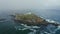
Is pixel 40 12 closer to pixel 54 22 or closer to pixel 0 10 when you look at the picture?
pixel 54 22

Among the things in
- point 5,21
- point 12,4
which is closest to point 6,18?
point 5,21

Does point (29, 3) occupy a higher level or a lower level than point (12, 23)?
higher

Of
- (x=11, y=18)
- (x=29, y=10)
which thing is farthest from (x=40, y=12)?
(x=11, y=18)

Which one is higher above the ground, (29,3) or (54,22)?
(29,3)

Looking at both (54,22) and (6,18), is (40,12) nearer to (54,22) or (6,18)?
(54,22)

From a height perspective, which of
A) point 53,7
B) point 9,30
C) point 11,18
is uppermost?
point 53,7

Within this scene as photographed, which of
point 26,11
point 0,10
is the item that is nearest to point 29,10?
point 26,11

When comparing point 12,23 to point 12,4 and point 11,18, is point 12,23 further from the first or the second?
point 12,4
